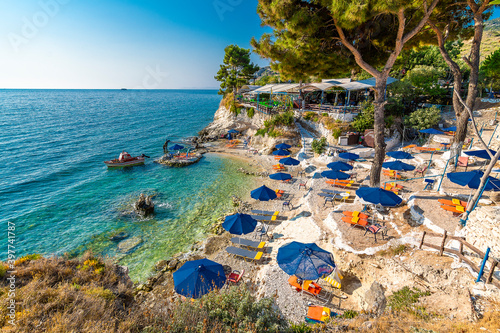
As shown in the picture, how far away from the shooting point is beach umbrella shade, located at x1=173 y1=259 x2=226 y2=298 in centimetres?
812

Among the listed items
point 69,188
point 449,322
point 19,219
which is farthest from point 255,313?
point 69,188

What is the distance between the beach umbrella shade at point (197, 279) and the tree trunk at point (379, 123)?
11302mm

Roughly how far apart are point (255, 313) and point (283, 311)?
2.86 m

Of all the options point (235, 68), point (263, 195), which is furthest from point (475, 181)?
point (235, 68)

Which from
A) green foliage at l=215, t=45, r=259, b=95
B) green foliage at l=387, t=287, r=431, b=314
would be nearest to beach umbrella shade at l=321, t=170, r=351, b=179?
green foliage at l=387, t=287, r=431, b=314

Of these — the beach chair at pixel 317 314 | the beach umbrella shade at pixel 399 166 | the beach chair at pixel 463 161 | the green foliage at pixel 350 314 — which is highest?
the beach chair at pixel 463 161

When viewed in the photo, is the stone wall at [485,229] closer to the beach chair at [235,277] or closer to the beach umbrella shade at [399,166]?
the beach umbrella shade at [399,166]

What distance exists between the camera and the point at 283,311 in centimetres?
839

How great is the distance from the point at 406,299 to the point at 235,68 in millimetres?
56891

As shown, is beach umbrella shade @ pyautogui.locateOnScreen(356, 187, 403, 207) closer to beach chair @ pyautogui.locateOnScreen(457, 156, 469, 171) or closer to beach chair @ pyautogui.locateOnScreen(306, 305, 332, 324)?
→ beach chair @ pyautogui.locateOnScreen(306, 305, 332, 324)

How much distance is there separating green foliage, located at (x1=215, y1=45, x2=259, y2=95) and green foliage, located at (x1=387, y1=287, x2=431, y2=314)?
51.6 meters


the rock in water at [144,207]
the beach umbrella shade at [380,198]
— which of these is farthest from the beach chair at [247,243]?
the rock in water at [144,207]

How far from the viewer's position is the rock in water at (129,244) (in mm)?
14438

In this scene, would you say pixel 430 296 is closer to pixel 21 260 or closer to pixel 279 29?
pixel 279 29
